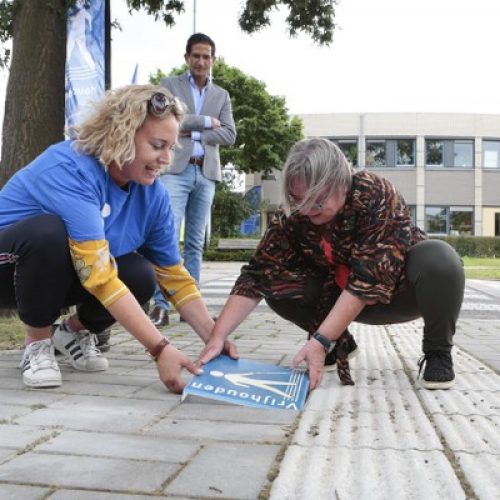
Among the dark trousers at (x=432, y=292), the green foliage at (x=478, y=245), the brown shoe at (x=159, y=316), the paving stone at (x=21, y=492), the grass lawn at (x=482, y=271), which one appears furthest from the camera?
the green foliage at (x=478, y=245)

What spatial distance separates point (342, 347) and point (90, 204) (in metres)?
1.18

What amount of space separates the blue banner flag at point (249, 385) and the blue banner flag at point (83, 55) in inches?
138

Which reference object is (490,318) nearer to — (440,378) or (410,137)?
(440,378)

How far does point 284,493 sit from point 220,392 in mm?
930

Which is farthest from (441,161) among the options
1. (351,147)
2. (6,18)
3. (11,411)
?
(11,411)

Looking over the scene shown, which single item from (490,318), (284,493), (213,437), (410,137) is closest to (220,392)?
(213,437)

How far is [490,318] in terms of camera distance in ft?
20.5

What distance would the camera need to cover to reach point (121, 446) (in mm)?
1844

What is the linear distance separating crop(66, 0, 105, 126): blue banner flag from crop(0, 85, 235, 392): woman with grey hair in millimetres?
2923

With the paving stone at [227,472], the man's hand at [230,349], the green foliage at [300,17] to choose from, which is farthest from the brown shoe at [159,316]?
the green foliage at [300,17]

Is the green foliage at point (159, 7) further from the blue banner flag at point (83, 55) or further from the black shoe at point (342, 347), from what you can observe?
the black shoe at point (342, 347)

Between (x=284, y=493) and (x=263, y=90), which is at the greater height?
(x=263, y=90)

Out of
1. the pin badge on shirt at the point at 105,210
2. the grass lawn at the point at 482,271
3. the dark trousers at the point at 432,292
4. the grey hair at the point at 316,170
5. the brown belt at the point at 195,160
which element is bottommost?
the grass lawn at the point at 482,271

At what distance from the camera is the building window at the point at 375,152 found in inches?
1391
